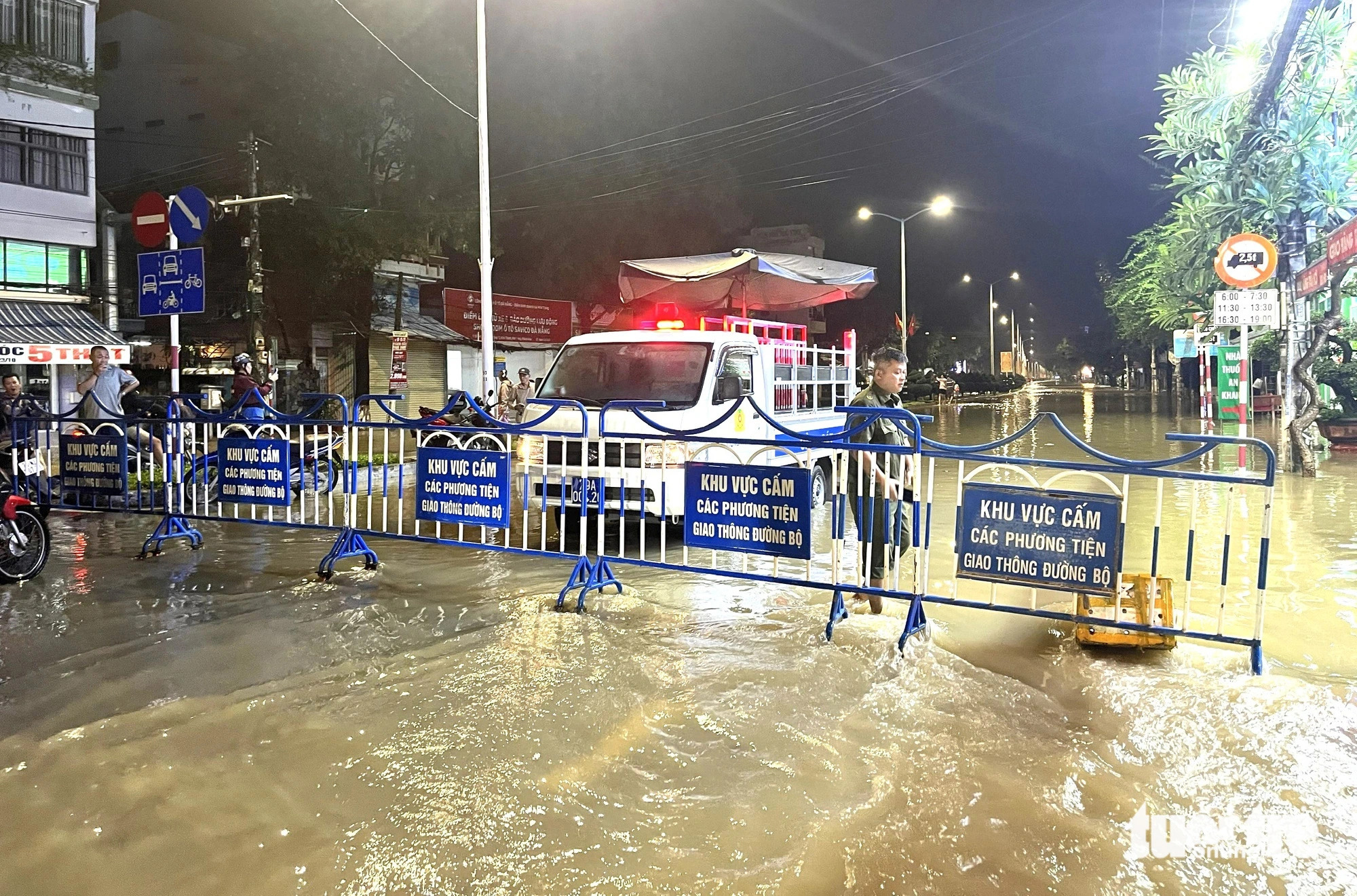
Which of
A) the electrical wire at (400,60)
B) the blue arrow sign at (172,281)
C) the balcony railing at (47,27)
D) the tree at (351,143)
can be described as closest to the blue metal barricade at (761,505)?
the blue arrow sign at (172,281)

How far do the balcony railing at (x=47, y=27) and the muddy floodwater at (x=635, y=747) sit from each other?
20979 millimetres

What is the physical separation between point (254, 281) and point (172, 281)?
29.4 ft

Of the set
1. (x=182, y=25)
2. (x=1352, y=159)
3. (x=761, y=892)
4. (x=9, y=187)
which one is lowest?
(x=761, y=892)

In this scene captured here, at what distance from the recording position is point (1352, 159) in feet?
43.5

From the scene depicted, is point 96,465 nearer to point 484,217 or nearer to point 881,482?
point 881,482

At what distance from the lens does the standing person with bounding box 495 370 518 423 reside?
639 inches

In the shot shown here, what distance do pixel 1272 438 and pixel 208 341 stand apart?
28.6m

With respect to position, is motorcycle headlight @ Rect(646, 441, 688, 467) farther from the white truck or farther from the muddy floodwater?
the muddy floodwater

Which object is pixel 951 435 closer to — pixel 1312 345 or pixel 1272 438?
pixel 1272 438

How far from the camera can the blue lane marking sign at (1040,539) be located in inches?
192

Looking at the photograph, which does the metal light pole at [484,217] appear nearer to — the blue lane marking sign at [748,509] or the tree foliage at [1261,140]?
the blue lane marking sign at [748,509]

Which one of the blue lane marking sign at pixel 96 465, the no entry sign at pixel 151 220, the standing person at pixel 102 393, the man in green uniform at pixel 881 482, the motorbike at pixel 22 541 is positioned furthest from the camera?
the no entry sign at pixel 151 220

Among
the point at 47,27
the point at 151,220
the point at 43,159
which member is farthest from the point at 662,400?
the point at 47,27

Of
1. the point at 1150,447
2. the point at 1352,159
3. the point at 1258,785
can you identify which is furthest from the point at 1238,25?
the point at 1258,785
